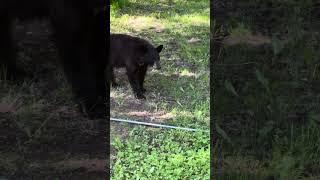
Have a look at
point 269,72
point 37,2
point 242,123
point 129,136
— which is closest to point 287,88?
point 269,72

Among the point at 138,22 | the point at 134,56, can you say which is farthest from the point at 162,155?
the point at 138,22

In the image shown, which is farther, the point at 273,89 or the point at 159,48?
the point at 273,89

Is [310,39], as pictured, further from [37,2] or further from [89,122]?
[37,2]

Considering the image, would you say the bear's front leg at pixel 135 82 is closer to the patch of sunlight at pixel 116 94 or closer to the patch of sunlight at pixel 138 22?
the patch of sunlight at pixel 116 94

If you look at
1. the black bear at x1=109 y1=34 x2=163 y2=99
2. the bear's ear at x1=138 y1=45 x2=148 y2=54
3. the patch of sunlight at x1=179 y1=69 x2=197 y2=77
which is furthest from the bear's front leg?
the patch of sunlight at x1=179 y1=69 x2=197 y2=77

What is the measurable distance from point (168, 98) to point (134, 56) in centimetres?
28

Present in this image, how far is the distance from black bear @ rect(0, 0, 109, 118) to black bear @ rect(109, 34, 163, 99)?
0.09 m

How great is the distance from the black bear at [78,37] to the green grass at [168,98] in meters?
0.11

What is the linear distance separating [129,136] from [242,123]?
0.59 metres

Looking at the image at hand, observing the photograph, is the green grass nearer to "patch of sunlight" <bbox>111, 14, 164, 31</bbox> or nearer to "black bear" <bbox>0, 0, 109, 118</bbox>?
"patch of sunlight" <bbox>111, 14, 164, 31</bbox>

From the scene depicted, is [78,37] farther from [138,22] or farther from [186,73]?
[186,73]

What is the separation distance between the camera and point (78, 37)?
3.06 metres

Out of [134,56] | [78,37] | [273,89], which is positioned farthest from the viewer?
[273,89]

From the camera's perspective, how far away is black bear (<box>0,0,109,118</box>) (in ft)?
9.89
